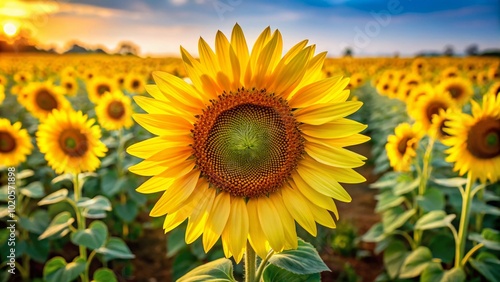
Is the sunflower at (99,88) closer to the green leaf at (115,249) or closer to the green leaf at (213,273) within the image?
the green leaf at (115,249)

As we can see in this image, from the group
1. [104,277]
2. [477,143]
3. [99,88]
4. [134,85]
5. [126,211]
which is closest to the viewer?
[104,277]

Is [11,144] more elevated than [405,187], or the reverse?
[11,144]

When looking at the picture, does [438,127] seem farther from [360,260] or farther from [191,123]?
[191,123]

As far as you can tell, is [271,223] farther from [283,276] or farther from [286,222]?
[283,276]

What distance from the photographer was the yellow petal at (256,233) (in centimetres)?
157

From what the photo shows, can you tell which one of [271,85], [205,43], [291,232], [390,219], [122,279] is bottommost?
[122,279]

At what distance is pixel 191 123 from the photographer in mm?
1574

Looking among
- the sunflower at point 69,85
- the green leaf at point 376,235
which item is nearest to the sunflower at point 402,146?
the green leaf at point 376,235

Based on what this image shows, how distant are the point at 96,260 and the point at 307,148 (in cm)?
395

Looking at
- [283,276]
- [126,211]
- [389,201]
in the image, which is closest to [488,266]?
[389,201]

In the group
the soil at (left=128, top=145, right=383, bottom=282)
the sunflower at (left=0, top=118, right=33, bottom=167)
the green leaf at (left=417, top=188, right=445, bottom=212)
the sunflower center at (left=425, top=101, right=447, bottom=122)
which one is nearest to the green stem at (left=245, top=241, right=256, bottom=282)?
the soil at (left=128, top=145, right=383, bottom=282)

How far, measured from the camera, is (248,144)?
161 centimetres

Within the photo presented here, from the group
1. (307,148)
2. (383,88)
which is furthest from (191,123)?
(383,88)

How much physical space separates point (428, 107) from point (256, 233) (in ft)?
12.4
